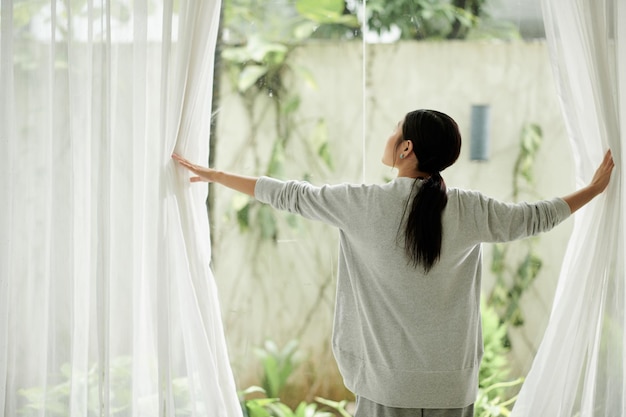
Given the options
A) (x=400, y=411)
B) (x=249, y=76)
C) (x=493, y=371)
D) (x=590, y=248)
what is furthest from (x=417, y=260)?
(x=249, y=76)

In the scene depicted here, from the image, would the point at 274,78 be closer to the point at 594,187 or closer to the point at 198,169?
the point at 198,169

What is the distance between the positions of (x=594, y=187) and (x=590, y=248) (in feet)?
0.59

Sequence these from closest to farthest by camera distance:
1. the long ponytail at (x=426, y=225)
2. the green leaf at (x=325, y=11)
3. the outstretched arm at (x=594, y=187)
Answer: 1. the long ponytail at (x=426, y=225)
2. the outstretched arm at (x=594, y=187)
3. the green leaf at (x=325, y=11)

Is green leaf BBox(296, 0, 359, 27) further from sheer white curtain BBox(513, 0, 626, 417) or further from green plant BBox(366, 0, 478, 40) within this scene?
sheer white curtain BBox(513, 0, 626, 417)

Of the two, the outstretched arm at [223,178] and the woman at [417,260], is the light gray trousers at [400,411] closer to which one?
the woman at [417,260]

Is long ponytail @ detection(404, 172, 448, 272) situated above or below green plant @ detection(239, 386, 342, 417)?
above

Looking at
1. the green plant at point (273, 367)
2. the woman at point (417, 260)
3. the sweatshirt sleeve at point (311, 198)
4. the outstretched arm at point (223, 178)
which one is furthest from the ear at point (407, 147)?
the green plant at point (273, 367)

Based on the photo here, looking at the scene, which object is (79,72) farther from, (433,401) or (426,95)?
(433,401)

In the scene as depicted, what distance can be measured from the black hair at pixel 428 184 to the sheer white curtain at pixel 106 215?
62cm

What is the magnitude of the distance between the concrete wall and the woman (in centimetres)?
39

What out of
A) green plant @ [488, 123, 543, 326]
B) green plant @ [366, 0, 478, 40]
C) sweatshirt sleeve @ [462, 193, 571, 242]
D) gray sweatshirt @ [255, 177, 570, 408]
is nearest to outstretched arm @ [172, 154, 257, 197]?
gray sweatshirt @ [255, 177, 570, 408]

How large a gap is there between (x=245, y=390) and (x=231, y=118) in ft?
2.94

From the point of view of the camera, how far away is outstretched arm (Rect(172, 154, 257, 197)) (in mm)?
1799

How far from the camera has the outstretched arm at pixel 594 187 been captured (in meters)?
1.79
